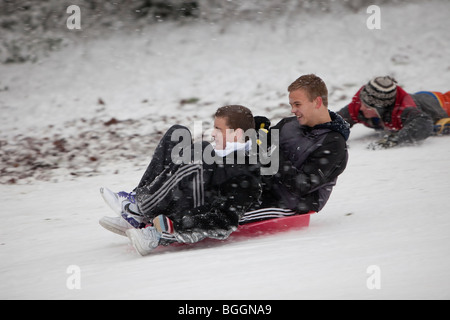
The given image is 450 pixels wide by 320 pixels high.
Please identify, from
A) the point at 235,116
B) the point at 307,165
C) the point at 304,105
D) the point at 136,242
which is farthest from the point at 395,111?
the point at 136,242

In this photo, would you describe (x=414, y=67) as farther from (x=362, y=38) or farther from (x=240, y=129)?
(x=240, y=129)

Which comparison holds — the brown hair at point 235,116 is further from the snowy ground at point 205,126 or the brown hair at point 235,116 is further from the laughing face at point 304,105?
the snowy ground at point 205,126

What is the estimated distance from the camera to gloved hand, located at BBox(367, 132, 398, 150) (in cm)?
551

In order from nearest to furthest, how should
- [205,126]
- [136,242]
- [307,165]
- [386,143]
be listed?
[136,242] < [307,165] < [386,143] < [205,126]

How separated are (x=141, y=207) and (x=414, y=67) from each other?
23.2 ft

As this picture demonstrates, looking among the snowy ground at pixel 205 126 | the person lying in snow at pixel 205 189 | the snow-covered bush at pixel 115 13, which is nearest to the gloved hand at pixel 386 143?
the snowy ground at pixel 205 126

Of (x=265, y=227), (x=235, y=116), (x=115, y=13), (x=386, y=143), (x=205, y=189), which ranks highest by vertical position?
(x=115, y=13)

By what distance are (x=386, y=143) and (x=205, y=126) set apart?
8.27 feet

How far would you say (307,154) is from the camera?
3111mm

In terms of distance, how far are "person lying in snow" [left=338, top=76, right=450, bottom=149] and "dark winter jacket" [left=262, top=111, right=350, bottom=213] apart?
243 centimetres

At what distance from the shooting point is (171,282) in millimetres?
2371

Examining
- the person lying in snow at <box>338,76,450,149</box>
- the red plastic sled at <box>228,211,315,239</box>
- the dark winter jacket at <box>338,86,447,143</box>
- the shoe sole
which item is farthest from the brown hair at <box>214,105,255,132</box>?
the dark winter jacket at <box>338,86,447,143</box>

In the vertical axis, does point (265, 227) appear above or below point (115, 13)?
below

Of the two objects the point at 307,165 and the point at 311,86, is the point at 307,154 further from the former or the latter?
the point at 311,86
